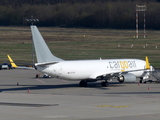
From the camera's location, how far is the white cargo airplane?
45000 millimetres

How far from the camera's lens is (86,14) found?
483ft

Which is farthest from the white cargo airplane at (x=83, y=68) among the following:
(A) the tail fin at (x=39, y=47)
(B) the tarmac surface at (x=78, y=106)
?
(B) the tarmac surface at (x=78, y=106)

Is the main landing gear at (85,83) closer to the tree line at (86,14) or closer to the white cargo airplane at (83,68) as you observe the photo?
the white cargo airplane at (83,68)

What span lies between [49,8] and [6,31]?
23627mm

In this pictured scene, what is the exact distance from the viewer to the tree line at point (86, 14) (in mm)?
142750

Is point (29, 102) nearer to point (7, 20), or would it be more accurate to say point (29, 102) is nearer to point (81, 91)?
point (81, 91)

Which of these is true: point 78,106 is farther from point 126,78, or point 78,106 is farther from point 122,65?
point 122,65

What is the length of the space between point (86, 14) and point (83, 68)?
A: 330 ft

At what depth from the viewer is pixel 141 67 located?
53.2 m

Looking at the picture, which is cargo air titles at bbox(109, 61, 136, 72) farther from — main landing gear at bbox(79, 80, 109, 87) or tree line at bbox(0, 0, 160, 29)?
tree line at bbox(0, 0, 160, 29)

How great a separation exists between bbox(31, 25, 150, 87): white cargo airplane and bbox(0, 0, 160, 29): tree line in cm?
9062

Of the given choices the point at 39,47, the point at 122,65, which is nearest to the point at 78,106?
the point at 39,47

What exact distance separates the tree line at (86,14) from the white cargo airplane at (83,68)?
90.6 m

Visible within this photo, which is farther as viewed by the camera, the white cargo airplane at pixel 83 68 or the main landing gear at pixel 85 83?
the main landing gear at pixel 85 83
